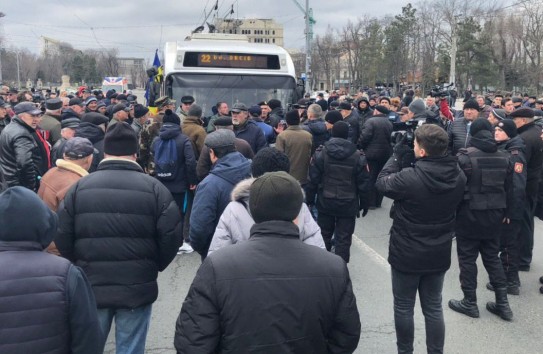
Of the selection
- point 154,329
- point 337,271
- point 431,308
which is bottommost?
point 154,329

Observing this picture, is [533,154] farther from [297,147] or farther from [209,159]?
[209,159]

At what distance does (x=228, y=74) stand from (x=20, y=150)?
4588mm

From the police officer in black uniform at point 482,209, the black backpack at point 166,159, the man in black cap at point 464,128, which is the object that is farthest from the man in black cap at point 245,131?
the police officer in black uniform at point 482,209

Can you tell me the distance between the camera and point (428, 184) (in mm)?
3805

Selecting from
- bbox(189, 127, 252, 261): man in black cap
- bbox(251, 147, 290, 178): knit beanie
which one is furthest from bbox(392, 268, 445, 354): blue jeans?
bbox(189, 127, 252, 261): man in black cap

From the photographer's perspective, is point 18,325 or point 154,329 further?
point 154,329

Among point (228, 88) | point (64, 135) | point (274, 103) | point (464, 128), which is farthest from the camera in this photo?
point (228, 88)

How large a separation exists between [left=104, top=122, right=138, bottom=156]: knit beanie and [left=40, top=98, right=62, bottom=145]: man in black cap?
4545mm

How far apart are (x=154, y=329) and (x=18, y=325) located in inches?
103

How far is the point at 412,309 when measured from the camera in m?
4.02

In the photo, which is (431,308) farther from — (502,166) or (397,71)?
(397,71)

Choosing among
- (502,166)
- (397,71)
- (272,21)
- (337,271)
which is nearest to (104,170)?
(337,271)

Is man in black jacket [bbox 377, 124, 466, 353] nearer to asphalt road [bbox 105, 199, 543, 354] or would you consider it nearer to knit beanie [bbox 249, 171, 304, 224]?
asphalt road [bbox 105, 199, 543, 354]

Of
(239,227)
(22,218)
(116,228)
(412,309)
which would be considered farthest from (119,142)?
(412,309)
